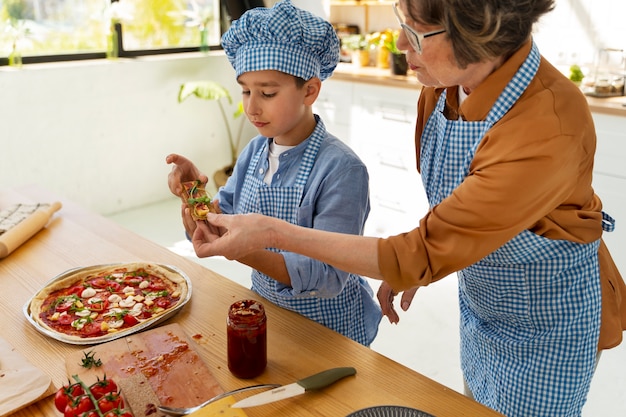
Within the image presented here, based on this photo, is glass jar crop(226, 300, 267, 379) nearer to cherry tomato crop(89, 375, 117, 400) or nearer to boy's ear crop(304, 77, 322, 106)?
cherry tomato crop(89, 375, 117, 400)

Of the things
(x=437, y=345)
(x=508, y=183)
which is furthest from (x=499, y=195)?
(x=437, y=345)

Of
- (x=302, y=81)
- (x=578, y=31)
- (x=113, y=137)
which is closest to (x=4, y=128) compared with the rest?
(x=113, y=137)

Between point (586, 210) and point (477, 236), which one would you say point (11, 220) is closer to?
point (477, 236)

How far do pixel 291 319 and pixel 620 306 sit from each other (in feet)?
2.40

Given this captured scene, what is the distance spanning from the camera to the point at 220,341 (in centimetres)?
128

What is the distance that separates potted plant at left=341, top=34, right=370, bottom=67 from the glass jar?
3.52 m

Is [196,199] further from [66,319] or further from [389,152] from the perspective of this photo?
[389,152]

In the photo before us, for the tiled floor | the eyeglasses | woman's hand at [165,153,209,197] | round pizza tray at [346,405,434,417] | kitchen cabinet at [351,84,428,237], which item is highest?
the eyeglasses

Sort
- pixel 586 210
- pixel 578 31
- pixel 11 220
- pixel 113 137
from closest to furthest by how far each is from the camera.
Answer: pixel 586 210 < pixel 11 220 < pixel 578 31 < pixel 113 137

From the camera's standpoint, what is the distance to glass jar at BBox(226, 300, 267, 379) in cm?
114

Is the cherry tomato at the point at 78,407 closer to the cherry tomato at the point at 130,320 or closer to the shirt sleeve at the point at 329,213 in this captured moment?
the cherry tomato at the point at 130,320

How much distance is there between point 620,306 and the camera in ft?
4.36

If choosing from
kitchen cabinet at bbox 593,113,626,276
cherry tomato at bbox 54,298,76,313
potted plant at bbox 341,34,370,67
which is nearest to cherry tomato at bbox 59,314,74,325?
cherry tomato at bbox 54,298,76,313

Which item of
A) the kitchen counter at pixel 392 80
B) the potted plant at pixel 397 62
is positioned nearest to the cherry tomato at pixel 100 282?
the kitchen counter at pixel 392 80
